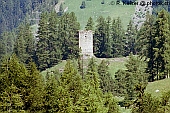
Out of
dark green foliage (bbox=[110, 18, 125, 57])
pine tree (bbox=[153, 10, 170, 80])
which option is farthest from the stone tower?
pine tree (bbox=[153, 10, 170, 80])

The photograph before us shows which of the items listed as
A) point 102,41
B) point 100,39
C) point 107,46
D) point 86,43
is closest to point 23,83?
point 86,43

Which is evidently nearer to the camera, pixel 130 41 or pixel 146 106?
pixel 146 106

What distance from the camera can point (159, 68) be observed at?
213ft

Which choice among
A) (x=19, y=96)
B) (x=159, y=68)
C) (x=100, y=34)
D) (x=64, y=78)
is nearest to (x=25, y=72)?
(x=19, y=96)

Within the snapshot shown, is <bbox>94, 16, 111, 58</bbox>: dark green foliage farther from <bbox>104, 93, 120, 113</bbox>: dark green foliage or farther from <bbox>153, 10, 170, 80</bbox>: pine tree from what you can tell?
<bbox>104, 93, 120, 113</bbox>: dark green foliage

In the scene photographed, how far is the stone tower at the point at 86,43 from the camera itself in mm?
102938

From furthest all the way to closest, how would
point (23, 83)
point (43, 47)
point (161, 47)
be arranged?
point (43, 47) < point (161, 47) < point (23, 83)

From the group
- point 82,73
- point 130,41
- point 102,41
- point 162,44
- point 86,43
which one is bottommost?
point 130,41

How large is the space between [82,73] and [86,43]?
3368cm

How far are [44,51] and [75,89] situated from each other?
7560cm

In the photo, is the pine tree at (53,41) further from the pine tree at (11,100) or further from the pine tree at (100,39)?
the pine tree at (11,100)

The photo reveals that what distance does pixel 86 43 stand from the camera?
10338 centimetres

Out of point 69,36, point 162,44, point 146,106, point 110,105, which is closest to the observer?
point 146,106

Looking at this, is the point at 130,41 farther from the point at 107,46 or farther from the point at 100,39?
the point at 107,46
